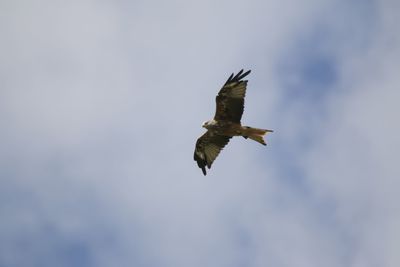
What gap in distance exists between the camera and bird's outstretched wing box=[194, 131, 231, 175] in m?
23.7

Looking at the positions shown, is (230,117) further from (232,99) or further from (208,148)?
(208,148)

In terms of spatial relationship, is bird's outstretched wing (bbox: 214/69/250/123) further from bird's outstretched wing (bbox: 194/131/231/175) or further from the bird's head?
bird's outstretched wing (bbox: 194/131/231/175)

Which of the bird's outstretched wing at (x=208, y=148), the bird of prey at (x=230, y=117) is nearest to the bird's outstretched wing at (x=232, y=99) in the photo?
the bird of prey at (x=230, y=117)

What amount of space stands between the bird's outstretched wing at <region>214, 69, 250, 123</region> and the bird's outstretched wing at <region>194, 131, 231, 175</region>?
132cm

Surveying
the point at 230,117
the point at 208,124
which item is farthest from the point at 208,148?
the point at 230,117

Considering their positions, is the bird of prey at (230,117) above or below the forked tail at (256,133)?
above

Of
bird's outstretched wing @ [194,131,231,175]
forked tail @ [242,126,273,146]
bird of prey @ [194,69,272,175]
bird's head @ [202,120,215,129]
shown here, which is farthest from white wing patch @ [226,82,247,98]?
bird's outstretched wing @ [194,131,231,175]

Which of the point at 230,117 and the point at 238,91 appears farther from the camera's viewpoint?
the point at 230,117

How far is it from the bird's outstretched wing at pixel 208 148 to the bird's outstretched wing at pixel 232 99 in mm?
1321

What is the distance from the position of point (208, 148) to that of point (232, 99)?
8.63 ft

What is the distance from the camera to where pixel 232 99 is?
2211cm

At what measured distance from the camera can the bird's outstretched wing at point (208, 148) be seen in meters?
23.7

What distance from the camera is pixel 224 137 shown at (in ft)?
77.8

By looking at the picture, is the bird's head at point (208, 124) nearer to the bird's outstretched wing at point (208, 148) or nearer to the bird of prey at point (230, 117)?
the bird of prey at point (230, 117)
